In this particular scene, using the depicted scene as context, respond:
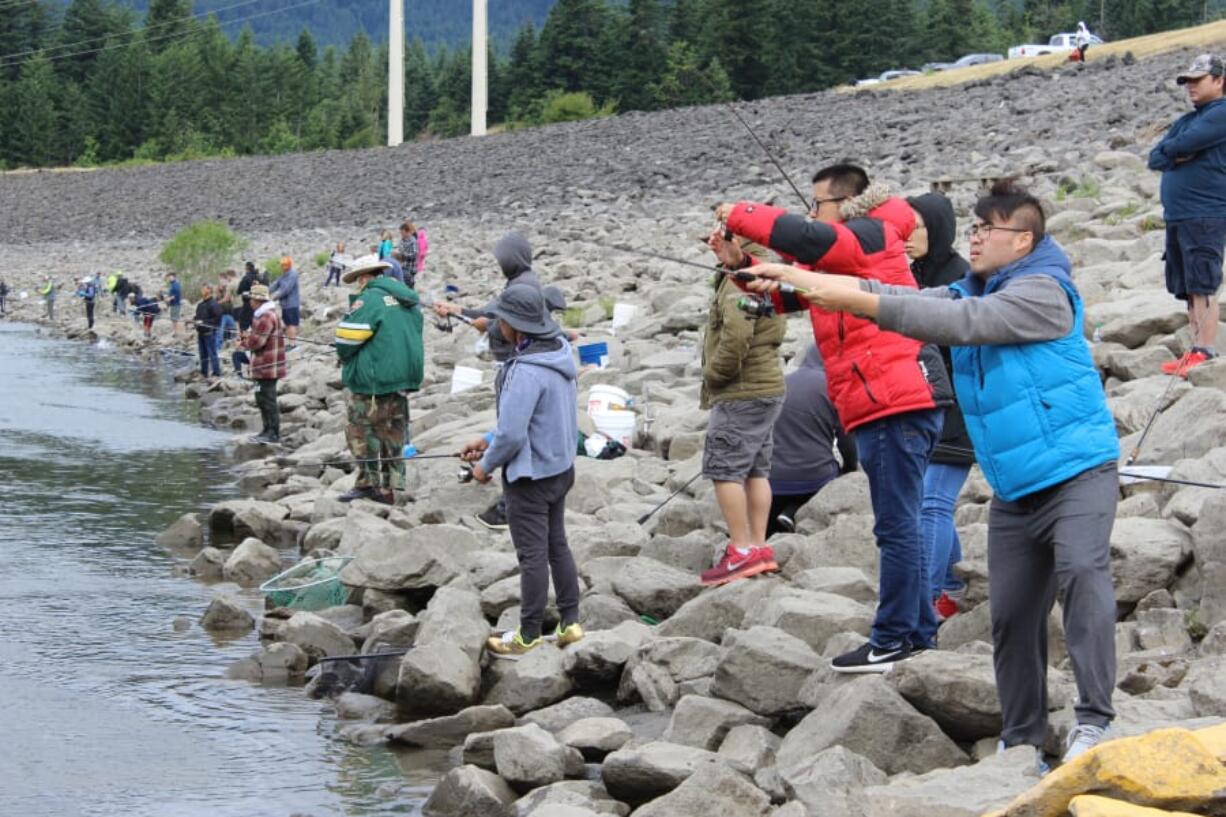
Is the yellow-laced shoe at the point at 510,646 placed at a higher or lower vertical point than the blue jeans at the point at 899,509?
lower

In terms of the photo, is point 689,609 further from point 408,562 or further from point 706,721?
point 408,562

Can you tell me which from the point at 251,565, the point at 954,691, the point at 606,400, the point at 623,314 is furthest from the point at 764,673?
the point at 623,314

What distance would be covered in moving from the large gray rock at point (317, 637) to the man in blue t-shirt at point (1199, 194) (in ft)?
13.9

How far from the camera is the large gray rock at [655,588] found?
25.5ft

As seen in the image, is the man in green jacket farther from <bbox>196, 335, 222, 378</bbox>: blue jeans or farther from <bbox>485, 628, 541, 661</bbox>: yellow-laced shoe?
<bbox>196, 335, 222, 378</bbox>: blue jeans

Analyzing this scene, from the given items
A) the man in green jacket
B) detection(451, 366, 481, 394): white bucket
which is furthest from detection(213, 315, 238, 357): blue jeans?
the man in green jacket

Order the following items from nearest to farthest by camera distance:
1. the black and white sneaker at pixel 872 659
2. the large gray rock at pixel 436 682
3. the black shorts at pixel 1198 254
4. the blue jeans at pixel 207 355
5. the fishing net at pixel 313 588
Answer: the black and white sneaker at pixel 872 659
the large gray rock at pixel 436 682
the black shorts at pixel 1198 254
the fishing net at pixel 313 588
the blue jeans at pixel 207 355

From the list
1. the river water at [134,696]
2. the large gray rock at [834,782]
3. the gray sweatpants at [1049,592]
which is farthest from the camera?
the river water at [134,696]

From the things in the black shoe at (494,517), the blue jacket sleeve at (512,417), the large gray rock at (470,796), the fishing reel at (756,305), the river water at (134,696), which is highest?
the fishing reel at (756,305)

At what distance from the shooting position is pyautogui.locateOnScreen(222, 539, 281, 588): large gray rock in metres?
10.2

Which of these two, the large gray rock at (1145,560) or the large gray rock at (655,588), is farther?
the large gray rock at (655,588)

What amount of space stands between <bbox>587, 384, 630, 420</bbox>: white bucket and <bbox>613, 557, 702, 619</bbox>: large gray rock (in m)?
4.02

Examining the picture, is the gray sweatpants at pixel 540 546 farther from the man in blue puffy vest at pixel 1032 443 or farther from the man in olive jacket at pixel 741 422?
the man in blue puffy vest at pixel 1032 443

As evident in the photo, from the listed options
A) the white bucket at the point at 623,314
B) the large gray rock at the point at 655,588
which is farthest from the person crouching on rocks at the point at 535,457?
the white bucket at the point at 623,314
